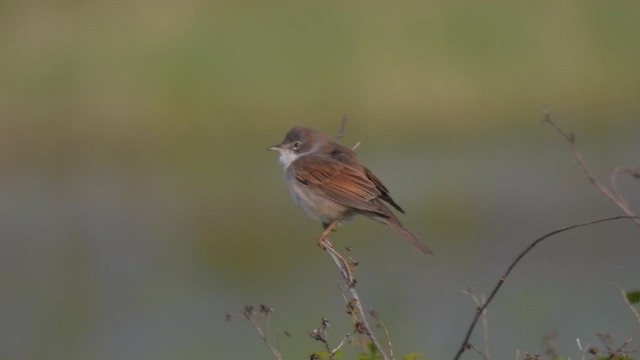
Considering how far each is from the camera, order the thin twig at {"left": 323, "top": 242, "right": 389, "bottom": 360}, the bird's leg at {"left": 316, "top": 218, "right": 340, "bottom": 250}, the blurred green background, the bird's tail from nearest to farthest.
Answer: the thin twig at {"left": 323, "top": 242, "right": 389, "bottom": 360} < the bird's leg at {"left": 316, "top": 218, "right": 340, "bottom": 250} < the bird's tail < the blurred green background

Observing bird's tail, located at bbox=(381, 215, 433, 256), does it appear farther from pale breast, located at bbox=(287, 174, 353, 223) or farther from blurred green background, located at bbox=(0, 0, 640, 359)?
blurred green background, located at bbox=(0, 0, 640, 359)

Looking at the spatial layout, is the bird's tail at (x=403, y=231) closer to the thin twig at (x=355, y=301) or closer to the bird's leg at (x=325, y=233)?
the bird's leg at (x=325, y=233)

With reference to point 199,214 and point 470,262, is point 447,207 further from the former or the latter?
point 199,214

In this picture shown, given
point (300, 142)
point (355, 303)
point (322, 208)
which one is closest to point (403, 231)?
point (322, 208)

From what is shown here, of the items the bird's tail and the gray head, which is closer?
the bird's tail

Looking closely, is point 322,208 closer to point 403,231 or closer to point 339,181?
point 339,181

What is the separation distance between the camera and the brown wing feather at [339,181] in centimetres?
698

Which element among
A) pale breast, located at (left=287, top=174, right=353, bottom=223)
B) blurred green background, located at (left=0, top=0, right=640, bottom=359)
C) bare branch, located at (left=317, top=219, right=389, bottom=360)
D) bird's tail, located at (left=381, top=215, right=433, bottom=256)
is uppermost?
bare branch, located at (left=317, top=219, right=389, bottom=360)

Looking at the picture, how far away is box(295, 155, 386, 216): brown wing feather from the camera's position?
6977 millimetres

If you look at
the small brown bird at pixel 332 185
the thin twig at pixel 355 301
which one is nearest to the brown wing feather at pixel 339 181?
the small brown bird at pixel 332 185

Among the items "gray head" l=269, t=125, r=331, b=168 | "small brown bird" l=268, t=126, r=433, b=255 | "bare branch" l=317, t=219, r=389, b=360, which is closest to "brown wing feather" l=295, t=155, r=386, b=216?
"small brown bird" l=268, t=126, r=433, b=255

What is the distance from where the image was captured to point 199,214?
1251 cm

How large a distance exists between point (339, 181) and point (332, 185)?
0.18 ft

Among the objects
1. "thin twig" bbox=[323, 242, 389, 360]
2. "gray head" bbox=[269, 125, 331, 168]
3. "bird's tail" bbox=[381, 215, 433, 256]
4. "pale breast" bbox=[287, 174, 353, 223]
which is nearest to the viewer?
"thin twig" bbox=[323, 242, 389, 360]
